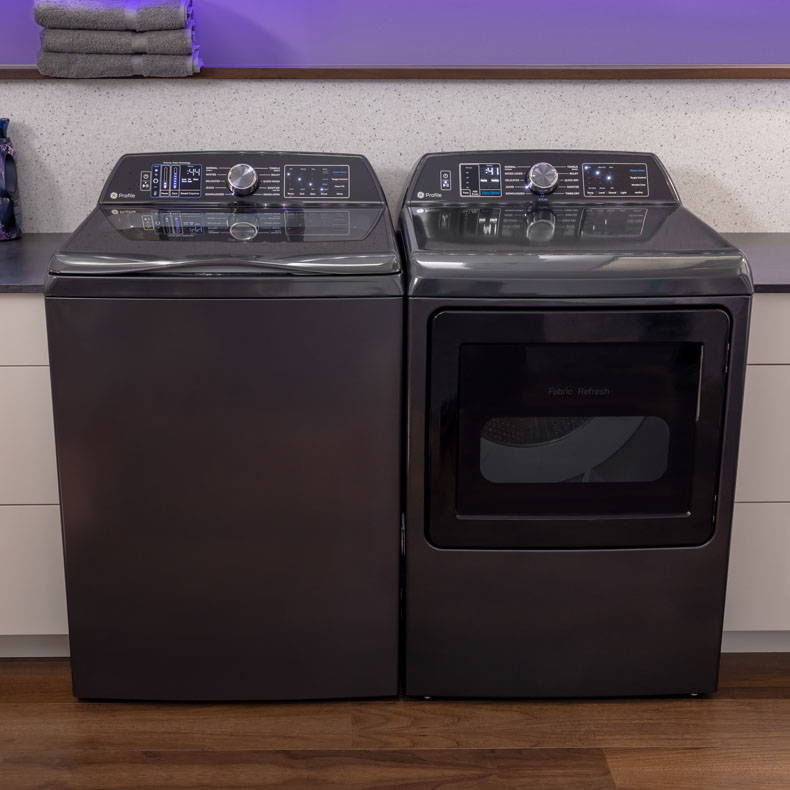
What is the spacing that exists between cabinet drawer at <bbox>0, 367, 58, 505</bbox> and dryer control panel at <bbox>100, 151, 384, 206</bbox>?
43 centimetres

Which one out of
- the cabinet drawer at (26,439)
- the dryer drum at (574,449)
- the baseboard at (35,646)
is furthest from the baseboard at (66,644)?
the dryer drum at (574,449)

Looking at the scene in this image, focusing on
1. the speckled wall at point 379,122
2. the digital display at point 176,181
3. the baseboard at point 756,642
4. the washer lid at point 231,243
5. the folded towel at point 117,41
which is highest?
the folded towel at point 117,41

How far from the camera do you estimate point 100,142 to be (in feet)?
7.64

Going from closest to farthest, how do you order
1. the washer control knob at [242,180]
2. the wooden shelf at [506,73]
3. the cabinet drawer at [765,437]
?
the cabinet drawer at [765,437] < the washer control knob at [242,180] < the wooden shelf at [506,73]

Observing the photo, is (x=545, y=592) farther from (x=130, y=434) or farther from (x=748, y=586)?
(x=130, y=434)

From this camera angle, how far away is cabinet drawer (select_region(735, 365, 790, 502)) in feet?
6.42

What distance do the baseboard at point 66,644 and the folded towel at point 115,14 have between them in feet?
4.21

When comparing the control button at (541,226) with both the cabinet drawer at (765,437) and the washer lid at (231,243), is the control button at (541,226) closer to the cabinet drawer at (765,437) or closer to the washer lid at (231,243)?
the washer lid at (231,243)

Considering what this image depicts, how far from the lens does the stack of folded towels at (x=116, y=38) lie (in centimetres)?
217

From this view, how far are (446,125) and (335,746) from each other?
1351 millimetres

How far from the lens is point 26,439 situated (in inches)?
76.9

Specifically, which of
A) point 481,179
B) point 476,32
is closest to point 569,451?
point 481,179

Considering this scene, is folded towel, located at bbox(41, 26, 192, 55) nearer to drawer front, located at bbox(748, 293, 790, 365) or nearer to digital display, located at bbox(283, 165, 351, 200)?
digital display, located at bbox(283, 165, 351, 200)

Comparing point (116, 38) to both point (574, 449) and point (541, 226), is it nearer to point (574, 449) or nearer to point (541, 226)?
point (541, 226)
